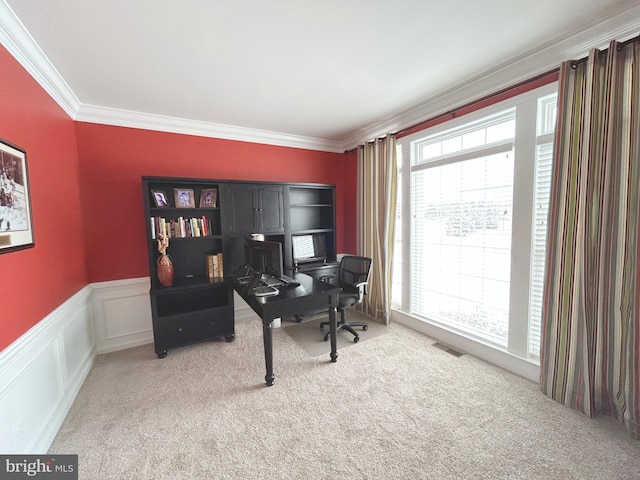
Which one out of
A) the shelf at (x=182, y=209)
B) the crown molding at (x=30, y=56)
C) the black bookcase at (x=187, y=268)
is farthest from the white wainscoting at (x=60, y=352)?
the crown molding at (x=30, y=56)

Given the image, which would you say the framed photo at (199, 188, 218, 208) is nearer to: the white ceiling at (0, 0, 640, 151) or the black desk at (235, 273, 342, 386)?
the white ceiling at (0, 0, 640, 151)

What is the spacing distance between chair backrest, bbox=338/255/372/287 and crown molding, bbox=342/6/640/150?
1767 millimetres

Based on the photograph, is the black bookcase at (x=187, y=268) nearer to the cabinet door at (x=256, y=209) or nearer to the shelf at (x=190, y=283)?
the shelf at (x=190, y=283)

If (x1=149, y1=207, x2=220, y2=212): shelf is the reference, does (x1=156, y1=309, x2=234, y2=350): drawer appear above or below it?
below

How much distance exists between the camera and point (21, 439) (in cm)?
143

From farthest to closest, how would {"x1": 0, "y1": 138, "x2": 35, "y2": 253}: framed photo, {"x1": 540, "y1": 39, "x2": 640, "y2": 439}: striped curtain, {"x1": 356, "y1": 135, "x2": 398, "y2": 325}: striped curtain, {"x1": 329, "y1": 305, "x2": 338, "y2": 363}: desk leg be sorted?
{"x1": 356, "y1": 135, "x2": 398, "y2": 325}: striped curtain
{"x1": 329, "y1": 305, "x2": 338, "y2": 363}: desk leg
{"x1": 540, "y1": 39, "x2": 640, "y2": 439}: striped curtain
{"x1": 0, "y1": 138, "x2": 35, "y2": 253}: framed photo

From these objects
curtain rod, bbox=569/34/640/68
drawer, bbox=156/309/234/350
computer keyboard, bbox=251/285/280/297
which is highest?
curtain rod, bbox=569/34/640/68

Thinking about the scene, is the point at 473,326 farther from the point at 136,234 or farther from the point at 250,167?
the point at 136,234

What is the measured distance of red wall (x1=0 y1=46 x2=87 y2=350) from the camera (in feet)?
4.87

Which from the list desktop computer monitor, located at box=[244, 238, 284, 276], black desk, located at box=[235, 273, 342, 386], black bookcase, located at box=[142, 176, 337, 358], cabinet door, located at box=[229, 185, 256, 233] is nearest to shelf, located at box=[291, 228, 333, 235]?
black bookcase, located at box=[142, 176, 337, 358]

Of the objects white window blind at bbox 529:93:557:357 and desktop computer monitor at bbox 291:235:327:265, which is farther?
desktop computer monitor at bbox 291:235:327:265
